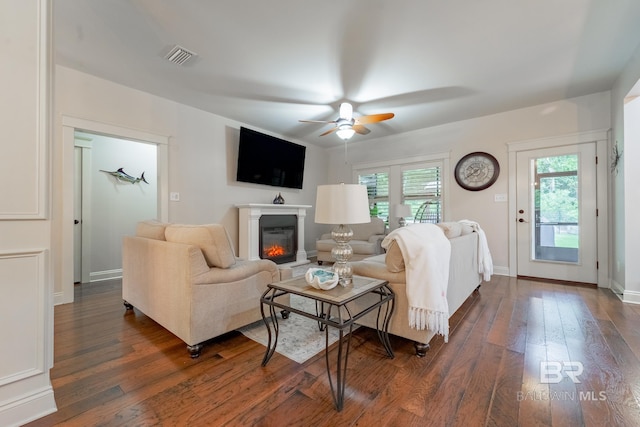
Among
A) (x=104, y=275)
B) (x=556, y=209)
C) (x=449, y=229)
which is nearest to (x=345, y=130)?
(x=449, y=229)

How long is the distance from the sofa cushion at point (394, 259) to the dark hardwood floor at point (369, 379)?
1.95 feet

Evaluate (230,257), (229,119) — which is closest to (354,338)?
(230,257)

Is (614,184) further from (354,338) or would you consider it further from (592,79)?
(354,338)

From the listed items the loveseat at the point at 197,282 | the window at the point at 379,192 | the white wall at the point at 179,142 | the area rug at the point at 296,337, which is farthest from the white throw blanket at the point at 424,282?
the window at the point at 379,192

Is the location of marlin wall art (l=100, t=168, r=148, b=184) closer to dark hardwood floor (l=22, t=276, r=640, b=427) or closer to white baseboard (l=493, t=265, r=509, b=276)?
dark hardwood floor (l=22, t=276, r=640, b=427)

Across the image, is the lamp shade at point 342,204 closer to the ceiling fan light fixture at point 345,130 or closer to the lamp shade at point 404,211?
the ceiling fan light fixture at point 345,130

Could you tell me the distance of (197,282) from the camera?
1847mm

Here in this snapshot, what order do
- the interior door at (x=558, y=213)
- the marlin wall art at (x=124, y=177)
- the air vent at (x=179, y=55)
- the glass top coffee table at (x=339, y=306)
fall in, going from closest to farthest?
the glass top coffee table at (x=339, y=306) < the air vent at (x=179, y=55) < the interior door at (x=558, y=213) < the marlin wall art at (x=124, y=177)

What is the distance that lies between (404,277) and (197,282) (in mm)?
1446

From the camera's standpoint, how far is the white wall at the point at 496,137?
12.0 ft

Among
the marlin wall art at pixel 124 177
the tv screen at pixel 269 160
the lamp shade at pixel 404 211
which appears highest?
the tv screen at pixel 269 160

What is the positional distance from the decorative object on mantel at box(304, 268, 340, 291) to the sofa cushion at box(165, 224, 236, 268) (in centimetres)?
67

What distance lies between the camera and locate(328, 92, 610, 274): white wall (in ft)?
12.0

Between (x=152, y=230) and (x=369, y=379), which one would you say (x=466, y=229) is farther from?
(x=152, y=230)
